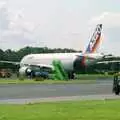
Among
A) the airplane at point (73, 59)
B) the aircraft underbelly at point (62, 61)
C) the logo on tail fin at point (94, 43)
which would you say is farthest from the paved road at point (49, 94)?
the logo on tail fin at point (94, 43)

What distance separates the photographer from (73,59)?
97.8m

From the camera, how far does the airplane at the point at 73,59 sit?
95125 millimetres

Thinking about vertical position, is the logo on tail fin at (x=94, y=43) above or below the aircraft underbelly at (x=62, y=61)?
above

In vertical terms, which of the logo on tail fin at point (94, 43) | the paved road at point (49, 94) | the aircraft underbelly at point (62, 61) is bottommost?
the paved road at point (49, 94)

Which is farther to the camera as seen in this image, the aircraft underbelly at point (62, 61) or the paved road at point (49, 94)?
the aircraft underbelly at point (62, 61)

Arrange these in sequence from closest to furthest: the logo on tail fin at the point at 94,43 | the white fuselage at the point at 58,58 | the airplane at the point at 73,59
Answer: the airplane at the point at 73,59 → the white fuselage at the point at 58,58 → the logo on tail fin at the point at 94,43

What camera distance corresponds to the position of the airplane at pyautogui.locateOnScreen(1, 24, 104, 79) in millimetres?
95125

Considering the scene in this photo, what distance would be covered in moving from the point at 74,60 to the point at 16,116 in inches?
3090

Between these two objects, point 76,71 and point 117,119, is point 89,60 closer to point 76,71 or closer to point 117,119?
point 76,71

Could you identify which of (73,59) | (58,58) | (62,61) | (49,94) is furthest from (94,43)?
(49,94)

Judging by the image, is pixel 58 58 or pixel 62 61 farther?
pixel 58 58

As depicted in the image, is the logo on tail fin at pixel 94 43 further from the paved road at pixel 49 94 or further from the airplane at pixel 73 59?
the paved road at pixel 49 94

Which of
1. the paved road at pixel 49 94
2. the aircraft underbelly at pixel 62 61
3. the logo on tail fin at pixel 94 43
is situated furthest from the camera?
the logo on tail fin at pixel 94 43

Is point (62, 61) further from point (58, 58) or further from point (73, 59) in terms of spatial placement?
point (73, 59)
